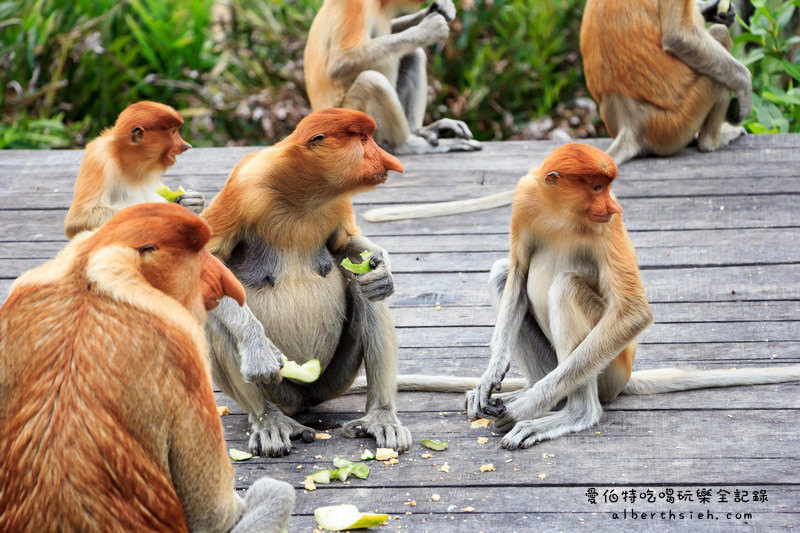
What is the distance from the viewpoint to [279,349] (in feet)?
11.6

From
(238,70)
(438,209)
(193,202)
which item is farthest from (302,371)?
(238,70)

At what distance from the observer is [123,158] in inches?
172

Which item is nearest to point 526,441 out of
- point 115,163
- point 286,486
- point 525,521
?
point 525,521

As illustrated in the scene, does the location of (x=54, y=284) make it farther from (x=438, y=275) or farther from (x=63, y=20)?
(x=63, y=20)

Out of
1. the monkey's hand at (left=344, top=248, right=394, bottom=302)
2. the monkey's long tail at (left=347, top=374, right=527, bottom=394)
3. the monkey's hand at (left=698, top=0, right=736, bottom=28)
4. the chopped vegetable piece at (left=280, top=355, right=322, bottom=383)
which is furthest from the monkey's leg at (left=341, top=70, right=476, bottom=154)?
the chopped vegetable piece at (left=280, top=355, right=322, bottom=383)

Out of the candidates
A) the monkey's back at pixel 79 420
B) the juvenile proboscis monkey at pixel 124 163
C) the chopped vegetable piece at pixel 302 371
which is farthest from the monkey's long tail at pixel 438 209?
the monkey's back at pixel 79 420

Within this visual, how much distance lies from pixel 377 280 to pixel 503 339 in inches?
20.7

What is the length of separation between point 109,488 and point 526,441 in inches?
67.1

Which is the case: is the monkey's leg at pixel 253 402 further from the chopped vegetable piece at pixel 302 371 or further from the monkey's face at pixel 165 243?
the monkey's face at pixel 165 243

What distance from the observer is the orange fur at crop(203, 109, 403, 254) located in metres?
3.35

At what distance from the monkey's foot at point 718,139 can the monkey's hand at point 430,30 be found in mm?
1747

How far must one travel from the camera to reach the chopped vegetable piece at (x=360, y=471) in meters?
3.24

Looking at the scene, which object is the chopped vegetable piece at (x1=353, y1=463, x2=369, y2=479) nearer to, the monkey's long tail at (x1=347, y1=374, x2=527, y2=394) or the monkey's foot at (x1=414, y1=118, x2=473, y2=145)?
the monkey's long tail at (x1=347, y1=374, x2=527, y2=394)

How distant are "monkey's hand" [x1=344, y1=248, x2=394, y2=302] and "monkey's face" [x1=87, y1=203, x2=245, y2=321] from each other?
1.20m
